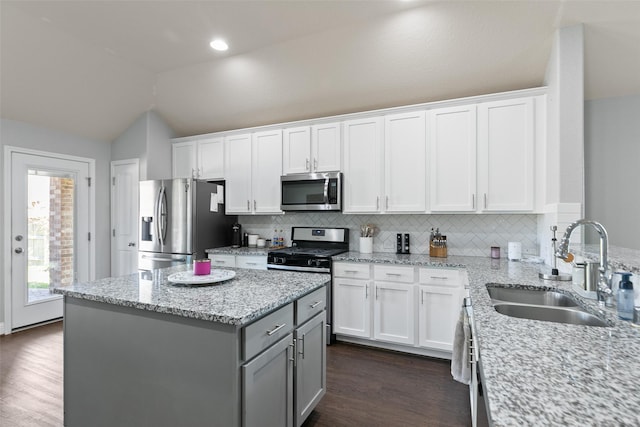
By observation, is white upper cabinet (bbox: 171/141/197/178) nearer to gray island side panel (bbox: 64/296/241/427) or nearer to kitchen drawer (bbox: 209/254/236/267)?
kitchen drawer (bbox: 209/254/236/267)

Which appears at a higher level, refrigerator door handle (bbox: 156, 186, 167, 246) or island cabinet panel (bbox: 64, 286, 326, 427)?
refrigerator door handle (bbox: 156, 186, 167, 246)

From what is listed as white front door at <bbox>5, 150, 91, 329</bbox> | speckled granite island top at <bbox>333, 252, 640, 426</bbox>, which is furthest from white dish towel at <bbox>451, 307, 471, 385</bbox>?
white front door at <bbox>5, 150, 91, 329</bbox>

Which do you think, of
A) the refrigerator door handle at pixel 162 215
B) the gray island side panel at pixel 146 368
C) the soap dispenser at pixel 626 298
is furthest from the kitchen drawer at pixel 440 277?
the refrigerator door handle at pixel 162 215

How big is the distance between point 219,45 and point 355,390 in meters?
3.43

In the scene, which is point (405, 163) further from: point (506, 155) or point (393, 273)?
point (393, 273)

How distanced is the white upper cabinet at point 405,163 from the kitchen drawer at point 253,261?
1.53m

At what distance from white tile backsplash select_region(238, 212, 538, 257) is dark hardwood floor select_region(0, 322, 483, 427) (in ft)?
Result: 3.93

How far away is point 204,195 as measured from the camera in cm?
405

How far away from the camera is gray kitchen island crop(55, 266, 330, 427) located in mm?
1371

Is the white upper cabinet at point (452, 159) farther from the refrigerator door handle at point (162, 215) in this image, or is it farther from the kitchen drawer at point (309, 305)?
the refrigerator door handle at point (162, 215)

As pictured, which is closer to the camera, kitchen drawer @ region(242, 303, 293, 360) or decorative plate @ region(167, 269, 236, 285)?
kitchen drawer @ region(242, 303, 293, 360)

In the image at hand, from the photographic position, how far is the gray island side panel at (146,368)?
4.48ft

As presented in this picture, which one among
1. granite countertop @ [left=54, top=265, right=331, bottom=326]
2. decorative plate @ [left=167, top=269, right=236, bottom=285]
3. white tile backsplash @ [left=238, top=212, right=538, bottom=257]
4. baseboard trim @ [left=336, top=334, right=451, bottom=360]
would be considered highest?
white tile backsplash @ [left=238, top=212, right=538, bottom=257]

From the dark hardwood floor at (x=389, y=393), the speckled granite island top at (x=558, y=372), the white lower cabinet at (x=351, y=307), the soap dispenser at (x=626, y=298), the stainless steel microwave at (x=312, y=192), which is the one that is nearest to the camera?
the speckled granite island top at (x=558, y=372)
